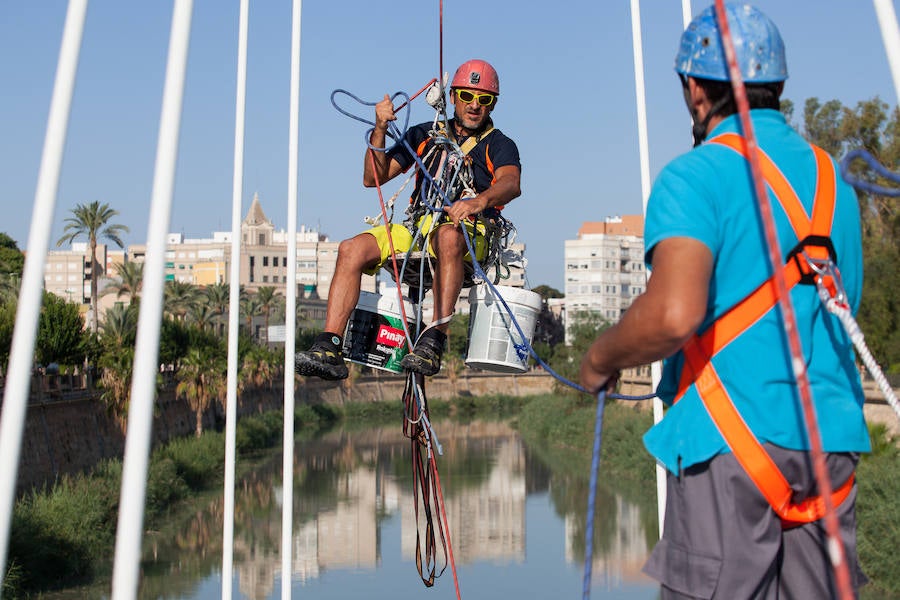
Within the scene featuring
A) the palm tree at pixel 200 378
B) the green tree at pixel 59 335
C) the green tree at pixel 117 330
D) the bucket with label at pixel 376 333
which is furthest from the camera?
the palm tree at pixel 200 378

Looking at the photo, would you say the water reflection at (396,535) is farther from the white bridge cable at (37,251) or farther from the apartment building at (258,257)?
the apartment building at (258,257)

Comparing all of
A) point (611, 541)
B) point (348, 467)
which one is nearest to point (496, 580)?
point (611, 541)

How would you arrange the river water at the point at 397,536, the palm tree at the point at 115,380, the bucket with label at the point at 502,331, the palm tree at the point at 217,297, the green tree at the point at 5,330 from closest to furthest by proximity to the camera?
the bucket with label at the point at 502,331
the green tree at the point at 5,330
the river water at the point at 397,536
the palm tree at the point at 115,380
the palm tree at the point at 217,297

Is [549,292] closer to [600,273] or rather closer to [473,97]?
[600,273]

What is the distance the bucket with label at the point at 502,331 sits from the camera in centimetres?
557

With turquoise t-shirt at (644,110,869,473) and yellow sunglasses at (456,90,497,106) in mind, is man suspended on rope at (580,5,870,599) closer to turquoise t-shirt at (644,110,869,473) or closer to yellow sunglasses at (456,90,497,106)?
Result: turquoise t-shirt at (644,110,869,473)

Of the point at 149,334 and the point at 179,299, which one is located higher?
the point at 179,299

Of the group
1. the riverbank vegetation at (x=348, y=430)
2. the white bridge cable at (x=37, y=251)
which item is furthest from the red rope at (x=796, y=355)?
the riverbank vegetation at (x=348, y=430)

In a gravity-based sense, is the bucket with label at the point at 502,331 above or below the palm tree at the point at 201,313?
below

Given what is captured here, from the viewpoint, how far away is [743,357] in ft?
7.00

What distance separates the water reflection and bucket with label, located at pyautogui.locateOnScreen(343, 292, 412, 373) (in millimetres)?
24838

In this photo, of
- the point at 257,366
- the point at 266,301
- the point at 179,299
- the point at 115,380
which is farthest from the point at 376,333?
the point at 266,301

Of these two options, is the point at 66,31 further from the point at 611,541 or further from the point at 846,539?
the point at 611,541

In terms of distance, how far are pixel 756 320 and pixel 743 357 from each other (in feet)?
0.24
